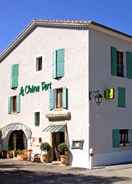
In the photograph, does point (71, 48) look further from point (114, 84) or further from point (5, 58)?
point (5, 58)

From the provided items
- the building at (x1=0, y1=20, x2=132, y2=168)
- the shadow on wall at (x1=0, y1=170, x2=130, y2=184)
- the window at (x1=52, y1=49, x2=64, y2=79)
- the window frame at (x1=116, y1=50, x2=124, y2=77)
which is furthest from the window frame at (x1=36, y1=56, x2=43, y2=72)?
the shadow on wall at (x1=0, y1=170, x2=130, y2=184)

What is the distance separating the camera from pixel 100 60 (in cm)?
2694

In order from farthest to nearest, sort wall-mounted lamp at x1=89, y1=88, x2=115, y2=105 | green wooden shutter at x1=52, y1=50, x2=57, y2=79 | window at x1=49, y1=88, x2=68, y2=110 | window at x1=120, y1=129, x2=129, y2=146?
window at x1=120, y1=129, x2=129, y2=146 < green wooden shutter at x1=52, y1=50, x2=57, y2=79 < window at x1=49, y1=88, x2=68, y2=110 < wall-mounted lamp at x1=89, y1=88, x2=115, y2=105

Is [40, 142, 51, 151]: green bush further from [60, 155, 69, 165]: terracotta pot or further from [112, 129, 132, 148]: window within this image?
[112, 129, 132, 148]: window

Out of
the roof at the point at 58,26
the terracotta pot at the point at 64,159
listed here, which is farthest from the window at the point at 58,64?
the terracotta pot at the point at 64,159

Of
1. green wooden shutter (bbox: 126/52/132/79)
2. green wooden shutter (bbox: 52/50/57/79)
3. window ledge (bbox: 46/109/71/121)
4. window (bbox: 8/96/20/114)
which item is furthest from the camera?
window (bbox: 8/96/20/114)

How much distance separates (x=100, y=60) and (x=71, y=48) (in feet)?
6.30

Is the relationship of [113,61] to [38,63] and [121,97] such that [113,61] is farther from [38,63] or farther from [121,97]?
[38,63]

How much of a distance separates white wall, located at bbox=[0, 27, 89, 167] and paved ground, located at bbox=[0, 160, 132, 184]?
2.07 metres

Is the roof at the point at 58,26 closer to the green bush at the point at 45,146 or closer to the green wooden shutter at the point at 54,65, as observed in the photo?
the green wooden shutter at the point at 54,65

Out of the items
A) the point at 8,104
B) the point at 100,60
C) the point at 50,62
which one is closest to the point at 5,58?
the point at 8,104

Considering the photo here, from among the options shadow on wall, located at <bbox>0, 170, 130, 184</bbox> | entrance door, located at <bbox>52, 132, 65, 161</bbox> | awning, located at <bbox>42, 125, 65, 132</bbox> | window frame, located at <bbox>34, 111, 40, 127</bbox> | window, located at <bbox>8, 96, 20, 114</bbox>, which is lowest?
shadow on wall, located at <bbox>0, 170, 130, 184</bbox>

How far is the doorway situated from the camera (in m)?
31.7

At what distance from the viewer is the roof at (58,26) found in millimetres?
26334
